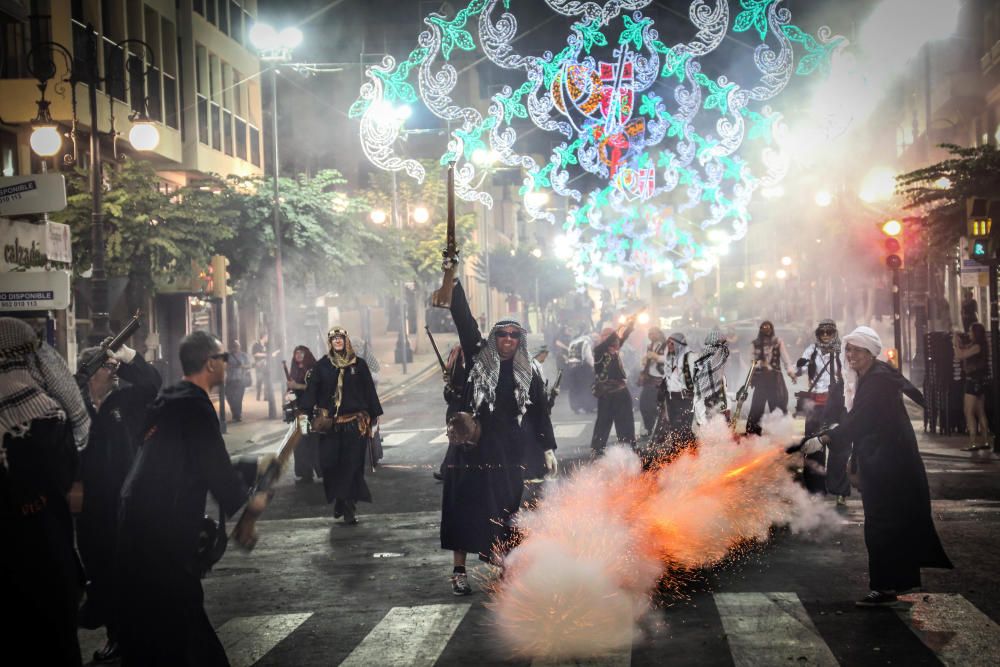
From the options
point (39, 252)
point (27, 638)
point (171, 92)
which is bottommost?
point (27, 638)

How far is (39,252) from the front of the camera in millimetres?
17125

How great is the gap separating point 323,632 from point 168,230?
1433 cm

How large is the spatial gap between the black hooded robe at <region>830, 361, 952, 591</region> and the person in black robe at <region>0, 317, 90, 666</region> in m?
4.97

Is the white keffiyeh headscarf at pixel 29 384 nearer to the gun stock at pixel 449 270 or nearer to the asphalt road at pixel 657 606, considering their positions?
the asphalt road at pixel 657 606

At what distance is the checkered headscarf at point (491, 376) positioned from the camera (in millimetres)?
Result: 8594

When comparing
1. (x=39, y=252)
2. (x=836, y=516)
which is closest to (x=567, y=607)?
(x=836, y=516)

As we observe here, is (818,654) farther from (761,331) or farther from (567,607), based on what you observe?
(761,331)

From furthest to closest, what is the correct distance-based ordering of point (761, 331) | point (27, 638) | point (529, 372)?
point (761, 331) < point (529, 372) < point (27, 638)

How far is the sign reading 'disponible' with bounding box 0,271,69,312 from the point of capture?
582 inches

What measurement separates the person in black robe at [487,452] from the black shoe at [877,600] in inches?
95.9

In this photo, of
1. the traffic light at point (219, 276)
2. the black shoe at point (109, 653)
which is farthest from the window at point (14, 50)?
the black shoe at point (109, 653)

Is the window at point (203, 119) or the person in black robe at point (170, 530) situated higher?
the window at point (203, 119)

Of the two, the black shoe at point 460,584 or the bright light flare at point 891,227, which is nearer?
the black shoe at point 460,584

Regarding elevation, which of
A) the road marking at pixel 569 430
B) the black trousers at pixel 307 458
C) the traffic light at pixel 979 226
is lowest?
the road marking at pixel 569 430
